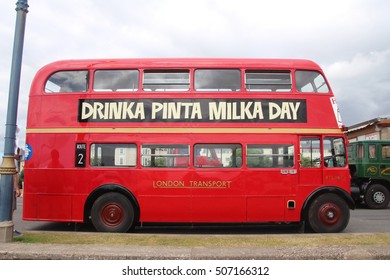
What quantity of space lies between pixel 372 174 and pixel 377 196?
33.8 inches

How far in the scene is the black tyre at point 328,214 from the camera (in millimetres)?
8250

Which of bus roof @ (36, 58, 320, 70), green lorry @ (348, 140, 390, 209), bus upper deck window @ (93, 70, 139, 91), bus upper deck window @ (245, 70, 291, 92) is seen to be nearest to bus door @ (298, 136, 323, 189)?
bus upper deck window @ (245, 70, 291, 92)

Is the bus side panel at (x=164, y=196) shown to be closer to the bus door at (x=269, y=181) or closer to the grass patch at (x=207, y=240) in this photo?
the grass patch at (x=207, y=240)

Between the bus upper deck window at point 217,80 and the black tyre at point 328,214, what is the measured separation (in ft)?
10.5

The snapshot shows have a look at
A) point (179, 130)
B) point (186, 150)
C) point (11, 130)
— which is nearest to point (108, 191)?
point (186, 150)

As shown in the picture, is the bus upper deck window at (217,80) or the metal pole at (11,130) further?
the bus upper deck window at (217,80)

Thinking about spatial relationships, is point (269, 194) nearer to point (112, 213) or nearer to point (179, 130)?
point (179, 130)

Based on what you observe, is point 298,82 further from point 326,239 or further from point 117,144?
point 117,144

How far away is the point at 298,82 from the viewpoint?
8.47 meters

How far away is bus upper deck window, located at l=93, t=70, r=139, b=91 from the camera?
842 cm

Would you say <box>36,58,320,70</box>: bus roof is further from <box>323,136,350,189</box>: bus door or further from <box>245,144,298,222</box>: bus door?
<box>245,144,298,222</box>: bus door

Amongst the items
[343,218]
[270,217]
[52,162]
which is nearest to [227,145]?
[270,217]

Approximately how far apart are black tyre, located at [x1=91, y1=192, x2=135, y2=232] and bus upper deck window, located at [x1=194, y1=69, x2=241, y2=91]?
3.11 m

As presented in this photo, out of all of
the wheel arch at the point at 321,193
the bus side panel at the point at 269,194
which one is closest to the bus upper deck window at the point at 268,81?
the bus side panel at the point at 269,194
